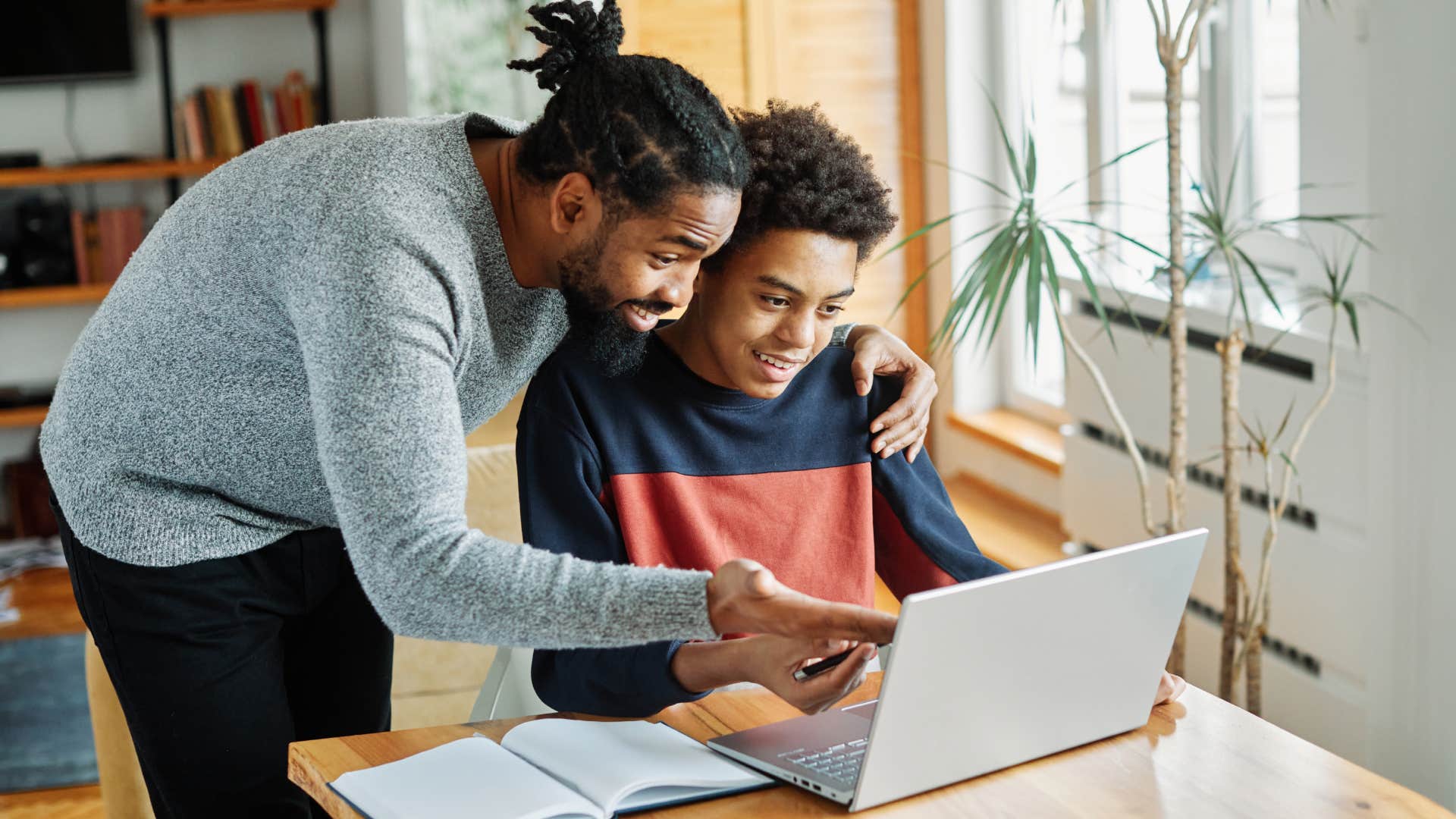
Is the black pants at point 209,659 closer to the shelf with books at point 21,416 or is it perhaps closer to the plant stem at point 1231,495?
the plant stem at point 1231,495

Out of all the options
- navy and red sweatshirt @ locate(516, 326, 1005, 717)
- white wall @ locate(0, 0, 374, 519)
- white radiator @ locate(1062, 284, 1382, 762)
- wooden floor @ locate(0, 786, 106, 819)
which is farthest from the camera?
white wall @ locate(0, 0, 374, 519)

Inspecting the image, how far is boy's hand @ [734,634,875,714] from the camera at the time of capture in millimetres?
1082

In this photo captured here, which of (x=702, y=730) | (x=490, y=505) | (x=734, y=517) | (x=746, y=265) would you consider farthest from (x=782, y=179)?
(x=490, y=505)

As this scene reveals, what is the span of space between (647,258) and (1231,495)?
144cm

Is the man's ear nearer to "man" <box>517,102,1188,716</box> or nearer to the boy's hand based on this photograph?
"man" <box>517,102,1188,716</box>

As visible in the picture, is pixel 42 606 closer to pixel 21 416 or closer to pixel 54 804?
pixel 54 804

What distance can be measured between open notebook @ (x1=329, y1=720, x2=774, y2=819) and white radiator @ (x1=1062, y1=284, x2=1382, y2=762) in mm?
1546

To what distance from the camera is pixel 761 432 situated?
1485 mm

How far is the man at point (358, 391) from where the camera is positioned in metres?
1.02

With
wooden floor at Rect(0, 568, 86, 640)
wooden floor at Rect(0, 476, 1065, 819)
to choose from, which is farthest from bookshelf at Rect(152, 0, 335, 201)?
wooden floor at Rect(0, 476, 1065, 819)

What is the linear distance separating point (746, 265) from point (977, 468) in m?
2.94

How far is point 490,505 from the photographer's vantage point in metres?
2.17

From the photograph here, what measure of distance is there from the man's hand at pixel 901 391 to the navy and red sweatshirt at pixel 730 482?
2 centimetres

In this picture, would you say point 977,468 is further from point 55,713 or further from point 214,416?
point 214,416
